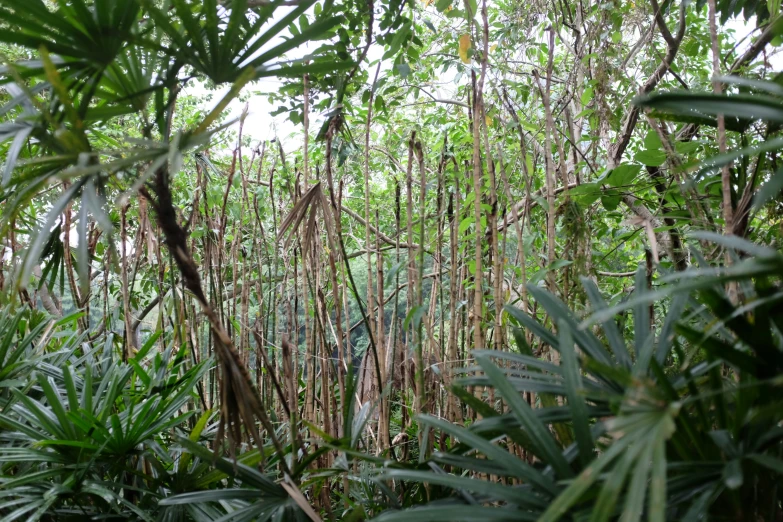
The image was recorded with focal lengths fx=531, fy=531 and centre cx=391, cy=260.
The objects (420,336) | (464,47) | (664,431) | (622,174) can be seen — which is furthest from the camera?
(464,47)

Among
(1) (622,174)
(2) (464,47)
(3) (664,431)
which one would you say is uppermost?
(2) (464,47)

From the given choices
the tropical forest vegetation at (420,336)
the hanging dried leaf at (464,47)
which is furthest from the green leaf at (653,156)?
the hanging dried leaf at (464,47)

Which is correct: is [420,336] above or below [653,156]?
below

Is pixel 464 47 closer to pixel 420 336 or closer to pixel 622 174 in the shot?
pixel 622 174

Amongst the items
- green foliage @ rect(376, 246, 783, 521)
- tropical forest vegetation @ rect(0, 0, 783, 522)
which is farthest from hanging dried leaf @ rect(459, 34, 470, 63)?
green foliage @ rect(376, 246, 783, 521)

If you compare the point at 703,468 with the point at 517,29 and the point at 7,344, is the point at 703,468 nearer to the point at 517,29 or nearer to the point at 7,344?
the point at 7,344

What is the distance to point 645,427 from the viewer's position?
45 cm

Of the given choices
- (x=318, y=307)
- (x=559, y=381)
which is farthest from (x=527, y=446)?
(x=318, y=307)

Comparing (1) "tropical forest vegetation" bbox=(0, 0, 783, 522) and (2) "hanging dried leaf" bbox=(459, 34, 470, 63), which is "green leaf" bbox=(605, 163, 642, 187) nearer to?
(1) "tropical forest vegetation" bbox=(0, 0, 783, 522)

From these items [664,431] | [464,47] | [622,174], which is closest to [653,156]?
[622,174]

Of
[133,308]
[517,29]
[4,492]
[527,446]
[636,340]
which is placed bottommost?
[4,492]

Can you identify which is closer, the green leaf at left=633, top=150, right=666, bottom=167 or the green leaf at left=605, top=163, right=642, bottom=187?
the green leaf at left=633, top=150, right=666, bottom=167

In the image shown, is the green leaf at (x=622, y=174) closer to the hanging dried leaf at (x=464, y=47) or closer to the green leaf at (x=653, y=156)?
the green leaf at (x=653, y=156)

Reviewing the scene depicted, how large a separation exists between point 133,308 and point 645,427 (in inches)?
112
